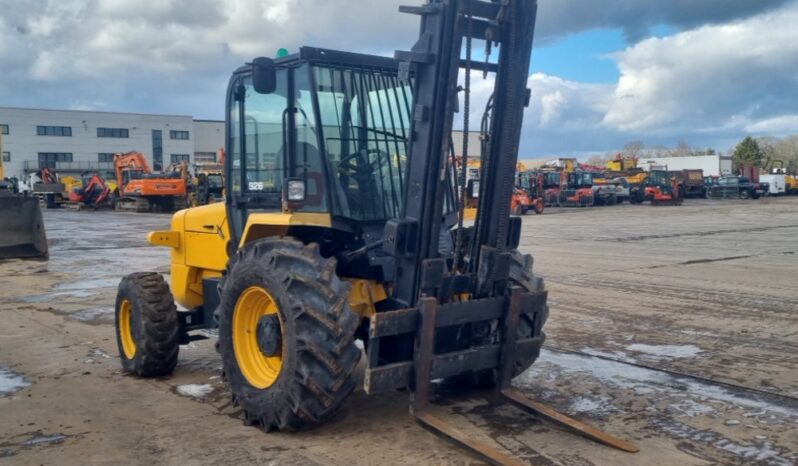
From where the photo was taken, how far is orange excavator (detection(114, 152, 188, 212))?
139 ft

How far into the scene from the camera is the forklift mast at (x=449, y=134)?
5.33 metres

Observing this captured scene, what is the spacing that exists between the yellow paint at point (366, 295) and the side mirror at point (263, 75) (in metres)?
1.59

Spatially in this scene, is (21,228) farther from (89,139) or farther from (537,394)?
(89,139)

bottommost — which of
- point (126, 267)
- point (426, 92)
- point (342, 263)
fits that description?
point (126, 267)

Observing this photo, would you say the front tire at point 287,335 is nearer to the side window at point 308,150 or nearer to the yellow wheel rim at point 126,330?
the side window at point 308,150

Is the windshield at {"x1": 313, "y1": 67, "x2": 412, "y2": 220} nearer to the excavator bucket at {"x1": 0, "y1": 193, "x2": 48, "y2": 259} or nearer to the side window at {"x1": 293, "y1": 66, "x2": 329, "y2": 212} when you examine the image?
the side window at {"x1": 293, "y1": 66, "x2": 329, "y2": 212}

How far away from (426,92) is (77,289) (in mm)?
10086

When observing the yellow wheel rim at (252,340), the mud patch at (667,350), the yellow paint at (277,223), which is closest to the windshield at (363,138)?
the yellow paint at (277,223)

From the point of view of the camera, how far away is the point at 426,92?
5387 millimetres

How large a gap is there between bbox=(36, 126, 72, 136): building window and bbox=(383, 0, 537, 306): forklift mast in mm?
82200

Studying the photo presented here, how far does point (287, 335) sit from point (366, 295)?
903mm

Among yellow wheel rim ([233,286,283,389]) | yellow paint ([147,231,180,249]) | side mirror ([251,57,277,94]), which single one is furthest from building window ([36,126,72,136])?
yellow wheel rim ([233,286,283,389])

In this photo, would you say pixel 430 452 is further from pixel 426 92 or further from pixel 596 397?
pixel 426 92

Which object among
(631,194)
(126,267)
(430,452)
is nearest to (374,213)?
(430,452)
